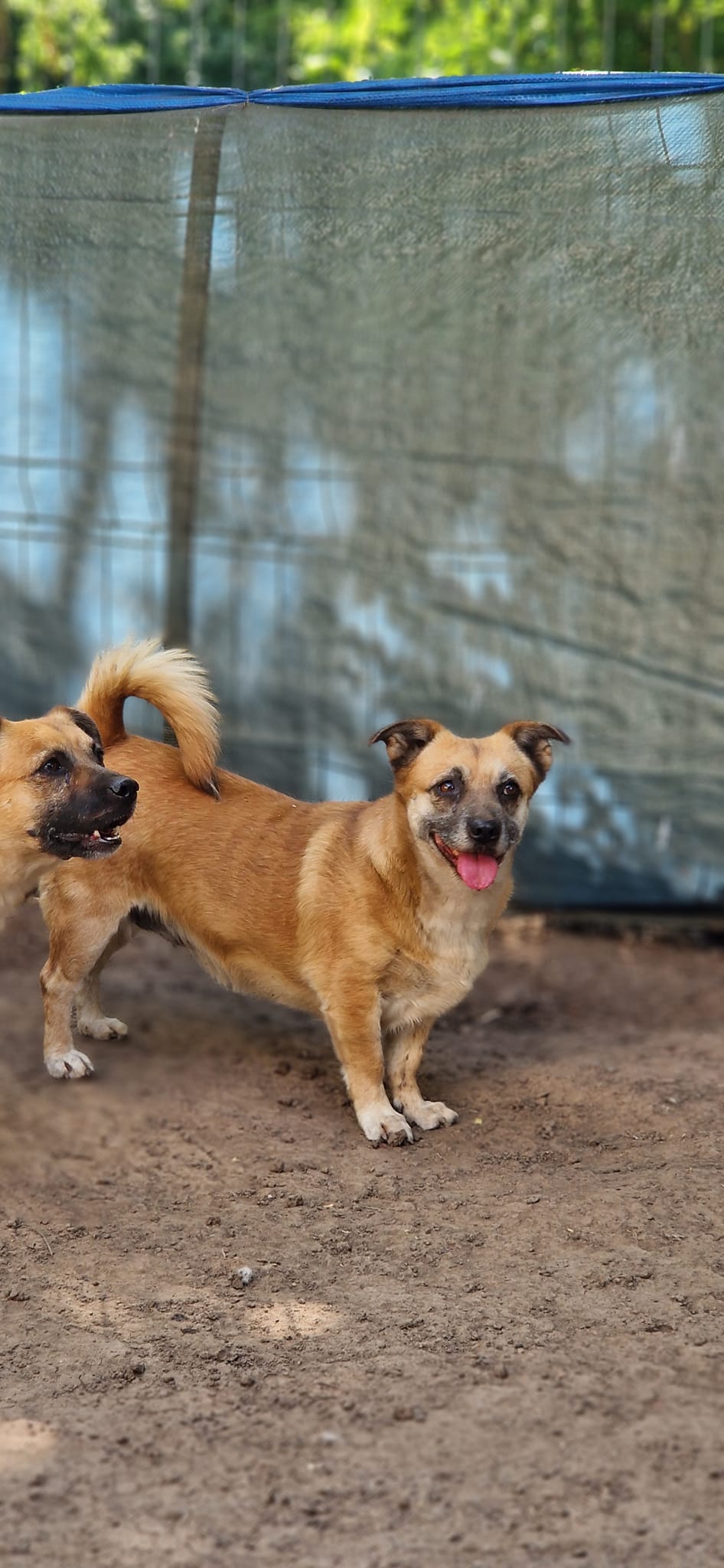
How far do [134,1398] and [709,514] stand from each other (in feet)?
13.7

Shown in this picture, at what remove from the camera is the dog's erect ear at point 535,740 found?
14.8 feet

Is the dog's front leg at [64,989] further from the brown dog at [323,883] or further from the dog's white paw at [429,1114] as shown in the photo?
the dog's white paw at [429,1114]

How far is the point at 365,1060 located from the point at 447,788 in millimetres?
922

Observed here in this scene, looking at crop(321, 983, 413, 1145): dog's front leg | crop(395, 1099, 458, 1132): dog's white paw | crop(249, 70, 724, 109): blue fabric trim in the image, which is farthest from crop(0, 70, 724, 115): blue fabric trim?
crop(395, 1099, 458, 1132): dog's white paw

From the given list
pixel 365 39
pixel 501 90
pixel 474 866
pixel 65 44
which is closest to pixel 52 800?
pixel 474 866

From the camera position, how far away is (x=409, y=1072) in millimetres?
4715

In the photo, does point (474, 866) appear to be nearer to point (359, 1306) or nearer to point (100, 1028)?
point (359, 1306)

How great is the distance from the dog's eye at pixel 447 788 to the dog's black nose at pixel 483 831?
0.17 metres

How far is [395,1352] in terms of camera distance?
3225 mm

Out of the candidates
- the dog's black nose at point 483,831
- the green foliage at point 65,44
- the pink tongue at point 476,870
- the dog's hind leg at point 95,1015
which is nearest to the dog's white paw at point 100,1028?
the dog's hind leg at point 95,1015

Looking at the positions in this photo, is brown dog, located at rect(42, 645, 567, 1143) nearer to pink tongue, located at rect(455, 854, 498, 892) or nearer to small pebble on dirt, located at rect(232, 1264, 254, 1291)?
pink tongue, located at rect(455, 854, 498, 892)

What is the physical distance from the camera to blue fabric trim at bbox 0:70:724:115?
516 centimetres

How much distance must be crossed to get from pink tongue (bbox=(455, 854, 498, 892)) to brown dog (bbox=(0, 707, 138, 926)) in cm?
100

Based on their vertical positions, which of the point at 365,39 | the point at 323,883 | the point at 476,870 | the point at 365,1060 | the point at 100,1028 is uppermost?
the point at 365,39
